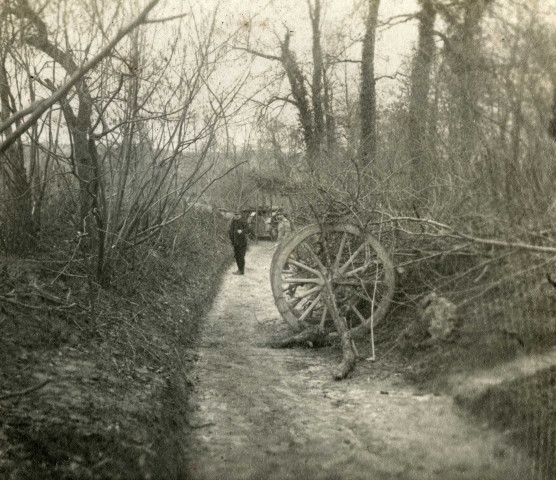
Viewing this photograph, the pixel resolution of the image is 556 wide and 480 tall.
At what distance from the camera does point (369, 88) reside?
14609 mm

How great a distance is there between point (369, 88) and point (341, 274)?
8.57 m

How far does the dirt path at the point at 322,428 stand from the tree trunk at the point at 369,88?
301 inches

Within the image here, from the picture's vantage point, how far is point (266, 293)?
41.4 feet

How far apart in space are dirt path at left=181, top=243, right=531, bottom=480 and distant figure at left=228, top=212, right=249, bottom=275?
315 inches

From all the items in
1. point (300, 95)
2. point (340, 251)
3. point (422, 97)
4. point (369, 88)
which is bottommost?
point (340, 251)

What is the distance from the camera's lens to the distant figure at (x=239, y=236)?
15.2m

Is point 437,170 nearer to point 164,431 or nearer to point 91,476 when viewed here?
point 164,431

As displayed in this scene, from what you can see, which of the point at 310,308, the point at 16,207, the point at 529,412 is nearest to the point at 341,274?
the point at 310,308

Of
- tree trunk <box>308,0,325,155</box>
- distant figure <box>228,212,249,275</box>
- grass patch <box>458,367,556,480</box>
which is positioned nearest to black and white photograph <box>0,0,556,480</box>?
grass patch <box>458,367,556,480</box>

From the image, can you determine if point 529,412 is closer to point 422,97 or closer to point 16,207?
point 16,207

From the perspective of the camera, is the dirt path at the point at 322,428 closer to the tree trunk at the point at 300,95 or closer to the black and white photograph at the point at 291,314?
the black and white photograph at the point at 291,314

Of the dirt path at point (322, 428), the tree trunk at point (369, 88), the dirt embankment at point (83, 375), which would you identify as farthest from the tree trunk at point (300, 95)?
the dirt path at point (322, 428)

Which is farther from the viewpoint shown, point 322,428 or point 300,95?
point 300,95

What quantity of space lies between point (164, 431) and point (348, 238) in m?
4.17
